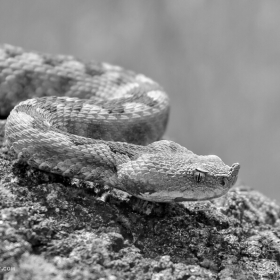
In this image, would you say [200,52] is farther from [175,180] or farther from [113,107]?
[175,180]

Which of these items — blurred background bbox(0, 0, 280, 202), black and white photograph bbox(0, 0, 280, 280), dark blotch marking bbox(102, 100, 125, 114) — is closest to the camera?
black and white photograph bbox(0, 0, 280, 280)

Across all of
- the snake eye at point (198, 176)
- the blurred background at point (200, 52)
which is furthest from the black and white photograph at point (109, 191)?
the blurred background at point (200, 52)

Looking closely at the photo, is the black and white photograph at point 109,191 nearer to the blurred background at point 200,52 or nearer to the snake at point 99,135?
the snake at point 99,135

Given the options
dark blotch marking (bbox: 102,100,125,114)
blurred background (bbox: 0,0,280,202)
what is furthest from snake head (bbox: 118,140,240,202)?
blurred background (bbox: 0,0,280,202)

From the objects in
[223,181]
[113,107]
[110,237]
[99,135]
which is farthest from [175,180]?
[113,107]

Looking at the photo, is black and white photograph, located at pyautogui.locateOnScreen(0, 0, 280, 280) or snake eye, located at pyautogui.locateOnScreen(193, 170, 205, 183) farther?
snake eye, located at pyautogui.locateOnScreen(193, 170, 205, 183)

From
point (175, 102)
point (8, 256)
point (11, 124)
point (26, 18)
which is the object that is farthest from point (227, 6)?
point (8, 256)

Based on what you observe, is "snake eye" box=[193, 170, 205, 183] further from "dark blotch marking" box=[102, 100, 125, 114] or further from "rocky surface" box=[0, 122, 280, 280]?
"dark blotch marking" box=[102, 100, 125, 114]
